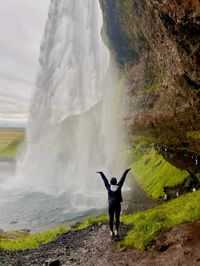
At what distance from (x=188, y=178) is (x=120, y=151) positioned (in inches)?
1470

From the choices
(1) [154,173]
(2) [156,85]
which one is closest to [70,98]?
(2) [156,85]

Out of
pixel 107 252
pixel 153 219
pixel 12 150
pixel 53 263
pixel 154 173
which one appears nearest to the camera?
pixel 53 263

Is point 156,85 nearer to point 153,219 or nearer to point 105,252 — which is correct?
point 153,219

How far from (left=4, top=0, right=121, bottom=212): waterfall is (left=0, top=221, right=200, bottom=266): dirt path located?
58517mm

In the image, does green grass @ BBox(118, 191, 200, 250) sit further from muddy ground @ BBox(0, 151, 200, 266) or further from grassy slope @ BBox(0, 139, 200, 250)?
muddy ground @ BBox(0, 151, 200, 266)

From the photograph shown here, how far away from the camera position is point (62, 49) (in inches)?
3701

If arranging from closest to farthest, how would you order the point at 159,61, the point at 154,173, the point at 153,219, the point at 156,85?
the point at 153,219, the point at 159,61, the point at 154,173, the point at 156,85

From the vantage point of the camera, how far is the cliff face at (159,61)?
31.2 meters

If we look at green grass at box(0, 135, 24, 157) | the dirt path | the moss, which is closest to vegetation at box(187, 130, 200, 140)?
the moss

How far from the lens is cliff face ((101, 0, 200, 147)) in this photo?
3125 cm

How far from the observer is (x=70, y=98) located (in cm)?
9212

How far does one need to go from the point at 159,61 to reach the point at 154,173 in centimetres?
1404

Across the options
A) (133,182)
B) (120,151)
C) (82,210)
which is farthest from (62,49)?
(82,210)

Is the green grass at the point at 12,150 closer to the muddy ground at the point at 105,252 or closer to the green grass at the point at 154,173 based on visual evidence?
the green grass at the point at 154,173
